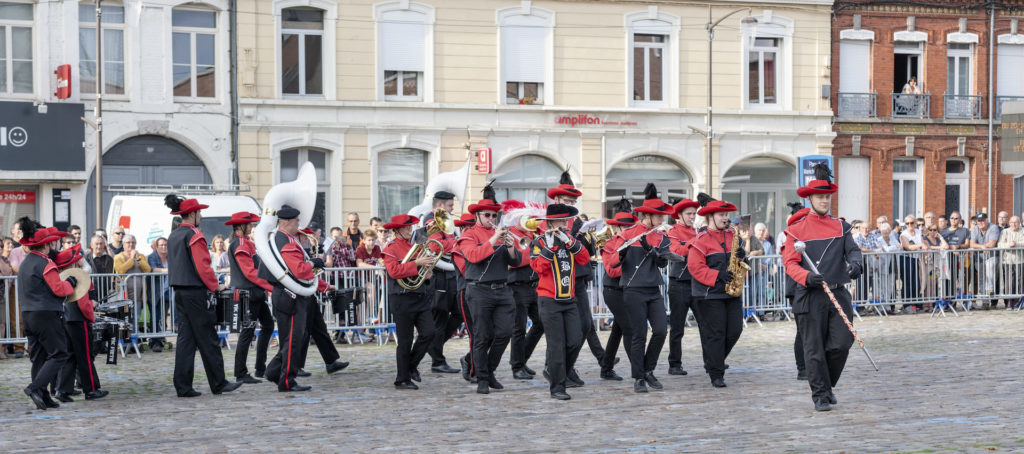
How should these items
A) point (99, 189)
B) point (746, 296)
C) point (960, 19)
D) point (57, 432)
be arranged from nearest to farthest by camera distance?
point (57, 432) → point (746, 296) → point (99, 189) → point (960, 19)

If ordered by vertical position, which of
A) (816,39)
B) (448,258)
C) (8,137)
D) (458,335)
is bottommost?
(458,335)

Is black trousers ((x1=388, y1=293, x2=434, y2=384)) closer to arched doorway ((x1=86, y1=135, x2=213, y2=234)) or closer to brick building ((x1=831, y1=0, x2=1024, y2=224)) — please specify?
arched doorway ((x1=86, y1=135, x2=213, y2=234))

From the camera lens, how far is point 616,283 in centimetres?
1284

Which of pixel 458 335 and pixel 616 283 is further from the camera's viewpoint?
pixel 458 335

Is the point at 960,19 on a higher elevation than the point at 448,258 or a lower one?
higher

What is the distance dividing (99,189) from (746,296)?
1308 cm

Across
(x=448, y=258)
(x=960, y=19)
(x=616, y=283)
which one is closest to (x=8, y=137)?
(x=448, y=258)

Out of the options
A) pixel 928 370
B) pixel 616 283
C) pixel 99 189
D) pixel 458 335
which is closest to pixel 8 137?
pixel 99 189

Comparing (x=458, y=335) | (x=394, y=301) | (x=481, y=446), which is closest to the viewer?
(x=481, y=446)

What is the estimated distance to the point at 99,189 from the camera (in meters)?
26.2

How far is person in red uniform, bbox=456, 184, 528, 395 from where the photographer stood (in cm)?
1219

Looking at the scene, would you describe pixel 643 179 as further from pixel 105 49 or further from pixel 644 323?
pixel 644 323

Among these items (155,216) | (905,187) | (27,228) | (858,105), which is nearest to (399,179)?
(155,216)

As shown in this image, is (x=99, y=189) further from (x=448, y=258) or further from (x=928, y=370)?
(x=928, y=370)
